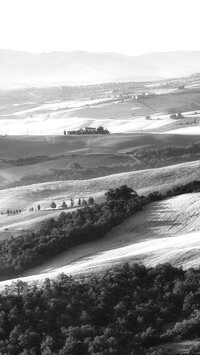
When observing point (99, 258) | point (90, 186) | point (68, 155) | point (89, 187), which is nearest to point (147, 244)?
point (99, 258)

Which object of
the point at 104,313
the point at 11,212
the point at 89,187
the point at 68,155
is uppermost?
the point at 68,155

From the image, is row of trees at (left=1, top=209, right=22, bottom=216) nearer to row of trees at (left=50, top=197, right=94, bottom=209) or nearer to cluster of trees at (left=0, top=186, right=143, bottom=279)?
row of trees at (left=50, top=197, right=94, bottom=209)

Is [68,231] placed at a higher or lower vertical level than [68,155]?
lower

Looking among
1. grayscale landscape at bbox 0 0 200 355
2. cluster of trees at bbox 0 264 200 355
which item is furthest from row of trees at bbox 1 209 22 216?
cluster of trees at bbox 0 264 200 355

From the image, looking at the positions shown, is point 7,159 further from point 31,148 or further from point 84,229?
point 84,229

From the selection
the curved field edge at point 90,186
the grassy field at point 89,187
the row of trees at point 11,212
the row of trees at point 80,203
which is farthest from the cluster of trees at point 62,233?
the curved field edge at point 90,186

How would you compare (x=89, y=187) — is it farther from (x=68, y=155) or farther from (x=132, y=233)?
(x=68, y=155)

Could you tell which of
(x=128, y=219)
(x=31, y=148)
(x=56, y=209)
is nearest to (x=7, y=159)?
(x=31, y=148)
